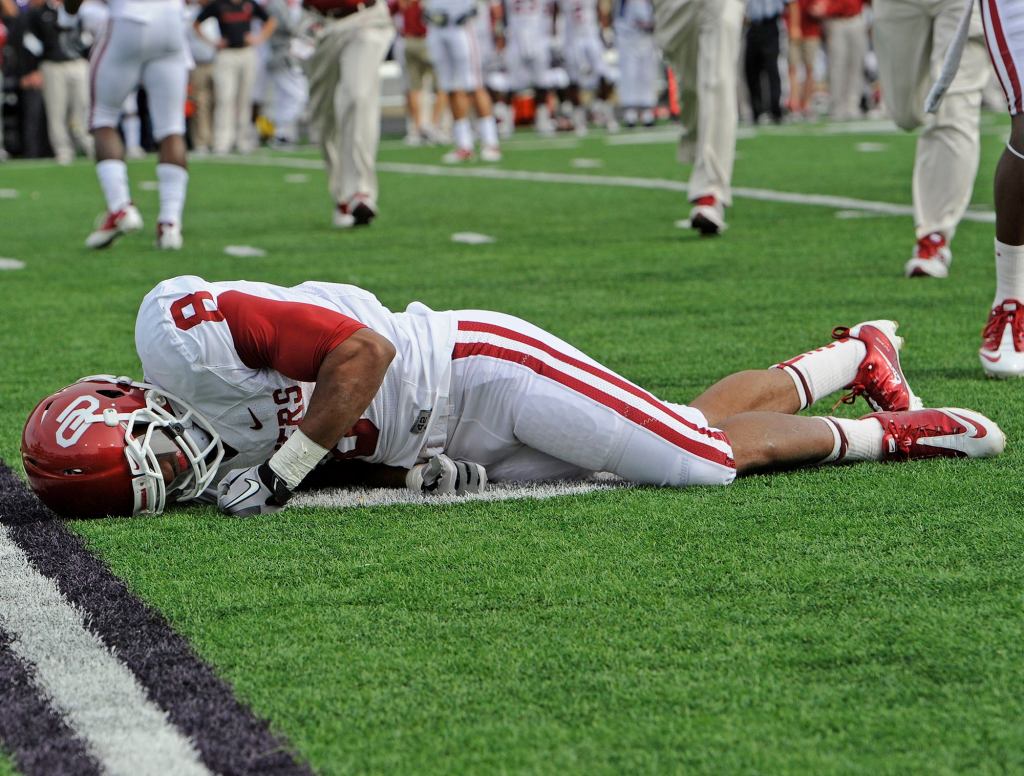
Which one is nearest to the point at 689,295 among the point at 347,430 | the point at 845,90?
the point at 347,430

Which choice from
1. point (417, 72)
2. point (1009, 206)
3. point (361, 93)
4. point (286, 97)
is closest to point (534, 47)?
point (417, 72)

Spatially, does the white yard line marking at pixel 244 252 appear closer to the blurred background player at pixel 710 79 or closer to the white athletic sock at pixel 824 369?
the blurred background player at pixel 710 79

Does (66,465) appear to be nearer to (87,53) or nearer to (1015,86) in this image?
(1015,86)

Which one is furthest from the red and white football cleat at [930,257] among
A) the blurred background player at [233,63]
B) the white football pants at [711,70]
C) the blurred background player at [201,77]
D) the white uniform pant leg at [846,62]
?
the white uniform pant leg at [846,62]

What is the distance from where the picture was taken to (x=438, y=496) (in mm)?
3330

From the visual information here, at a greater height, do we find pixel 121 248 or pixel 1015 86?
pixel 1015 86

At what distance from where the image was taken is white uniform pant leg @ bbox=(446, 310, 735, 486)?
10.6 ft

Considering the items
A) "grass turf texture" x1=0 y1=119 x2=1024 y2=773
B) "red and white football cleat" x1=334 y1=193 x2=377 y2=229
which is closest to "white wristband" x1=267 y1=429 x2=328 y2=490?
"grass turf texture" x1=0 y1=119 x2=1024 y2=773

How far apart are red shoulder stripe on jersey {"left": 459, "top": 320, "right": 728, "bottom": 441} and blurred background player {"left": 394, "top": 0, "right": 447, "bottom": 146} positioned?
47.4ft

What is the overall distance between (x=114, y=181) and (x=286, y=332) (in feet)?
16.8

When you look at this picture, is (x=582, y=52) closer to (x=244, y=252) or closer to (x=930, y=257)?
(x=244, y=252)

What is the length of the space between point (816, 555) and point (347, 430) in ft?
3.20

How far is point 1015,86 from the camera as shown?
4.22m

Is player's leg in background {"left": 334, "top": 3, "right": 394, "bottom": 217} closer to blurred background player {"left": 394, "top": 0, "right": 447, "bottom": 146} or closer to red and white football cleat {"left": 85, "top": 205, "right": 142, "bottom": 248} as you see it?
red and white football cleat {"left": 85, "top": 205, "right": 142, "bottom": 248}
